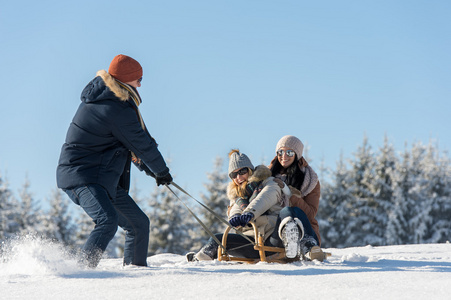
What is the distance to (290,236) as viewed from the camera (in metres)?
5.18

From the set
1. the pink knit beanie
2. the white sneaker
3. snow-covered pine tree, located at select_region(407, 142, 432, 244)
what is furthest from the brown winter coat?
snow-covered pine tree, located at select_region(407, 142, 432, 244)

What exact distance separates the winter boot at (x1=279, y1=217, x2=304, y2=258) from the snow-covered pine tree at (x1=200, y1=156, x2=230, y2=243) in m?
23.8

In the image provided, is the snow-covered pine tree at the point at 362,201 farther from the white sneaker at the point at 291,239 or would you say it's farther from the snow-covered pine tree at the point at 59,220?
the white sneaker at the point at 291,239

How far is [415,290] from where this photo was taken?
12.2 ft

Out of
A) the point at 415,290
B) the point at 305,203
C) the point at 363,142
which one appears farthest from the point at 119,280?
the point at 363,142

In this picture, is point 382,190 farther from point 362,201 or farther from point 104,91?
point 104,91

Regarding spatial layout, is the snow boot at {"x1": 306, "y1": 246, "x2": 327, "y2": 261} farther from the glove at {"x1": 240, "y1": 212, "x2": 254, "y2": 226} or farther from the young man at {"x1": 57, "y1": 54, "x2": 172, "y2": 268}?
the young man at {"x1": 57, "y1": 54, "x2": 172, "y2": 268}

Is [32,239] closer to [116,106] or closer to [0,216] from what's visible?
[116,106]

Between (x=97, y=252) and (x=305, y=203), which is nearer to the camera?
(x=97, y=252)

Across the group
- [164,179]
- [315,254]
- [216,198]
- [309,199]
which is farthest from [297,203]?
[216,198]

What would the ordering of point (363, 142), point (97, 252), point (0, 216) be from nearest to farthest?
point (97, 252)
point (0, 216)
point (363, 142)

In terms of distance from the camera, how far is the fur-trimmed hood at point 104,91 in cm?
464

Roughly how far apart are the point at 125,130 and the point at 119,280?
1.29 metres

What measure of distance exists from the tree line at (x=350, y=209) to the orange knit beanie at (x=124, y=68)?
2557cm
